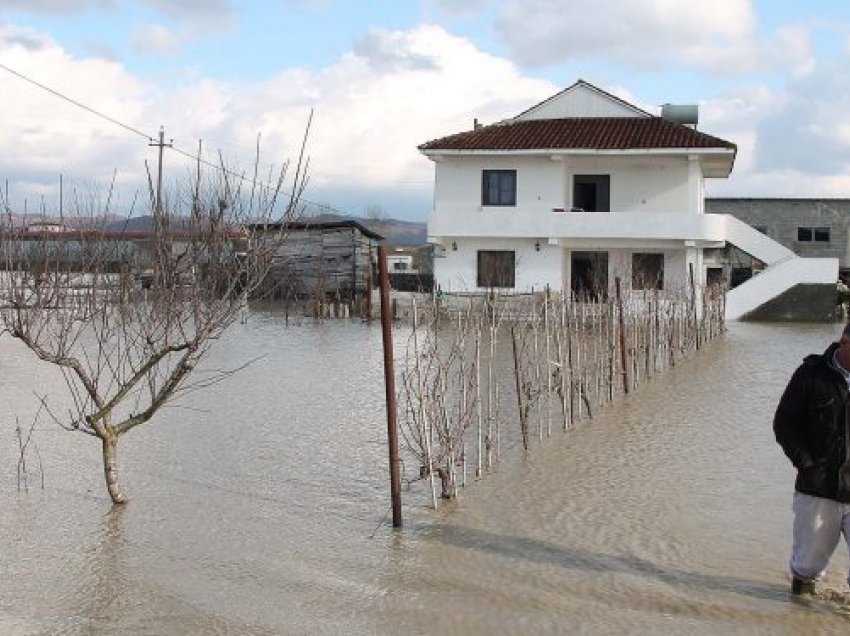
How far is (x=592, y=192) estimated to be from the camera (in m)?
33.3

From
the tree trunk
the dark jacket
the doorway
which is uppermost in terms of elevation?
the doorway

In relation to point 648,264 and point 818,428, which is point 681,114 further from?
point 818,428

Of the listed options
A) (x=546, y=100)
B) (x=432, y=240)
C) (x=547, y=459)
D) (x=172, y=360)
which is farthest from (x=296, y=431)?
(x=546, y=100)

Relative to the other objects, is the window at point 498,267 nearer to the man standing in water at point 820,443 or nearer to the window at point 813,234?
the window at point 813,234

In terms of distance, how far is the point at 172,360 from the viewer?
63.6 feet

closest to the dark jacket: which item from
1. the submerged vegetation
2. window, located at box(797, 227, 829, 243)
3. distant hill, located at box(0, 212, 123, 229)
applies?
the submerged vegetation

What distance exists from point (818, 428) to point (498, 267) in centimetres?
2671

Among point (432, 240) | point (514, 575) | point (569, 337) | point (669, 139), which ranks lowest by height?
point (514, 575)

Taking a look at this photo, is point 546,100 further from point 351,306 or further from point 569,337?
point 569,337

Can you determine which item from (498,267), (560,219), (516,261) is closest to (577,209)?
(560,219)

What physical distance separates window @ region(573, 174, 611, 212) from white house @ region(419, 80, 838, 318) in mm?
33

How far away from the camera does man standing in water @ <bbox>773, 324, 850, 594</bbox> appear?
18.9 ft

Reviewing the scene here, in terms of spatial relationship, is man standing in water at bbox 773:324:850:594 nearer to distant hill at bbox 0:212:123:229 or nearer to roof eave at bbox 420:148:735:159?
distant hill at bbox 0:212:123:229

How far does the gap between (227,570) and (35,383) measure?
1038 cm
